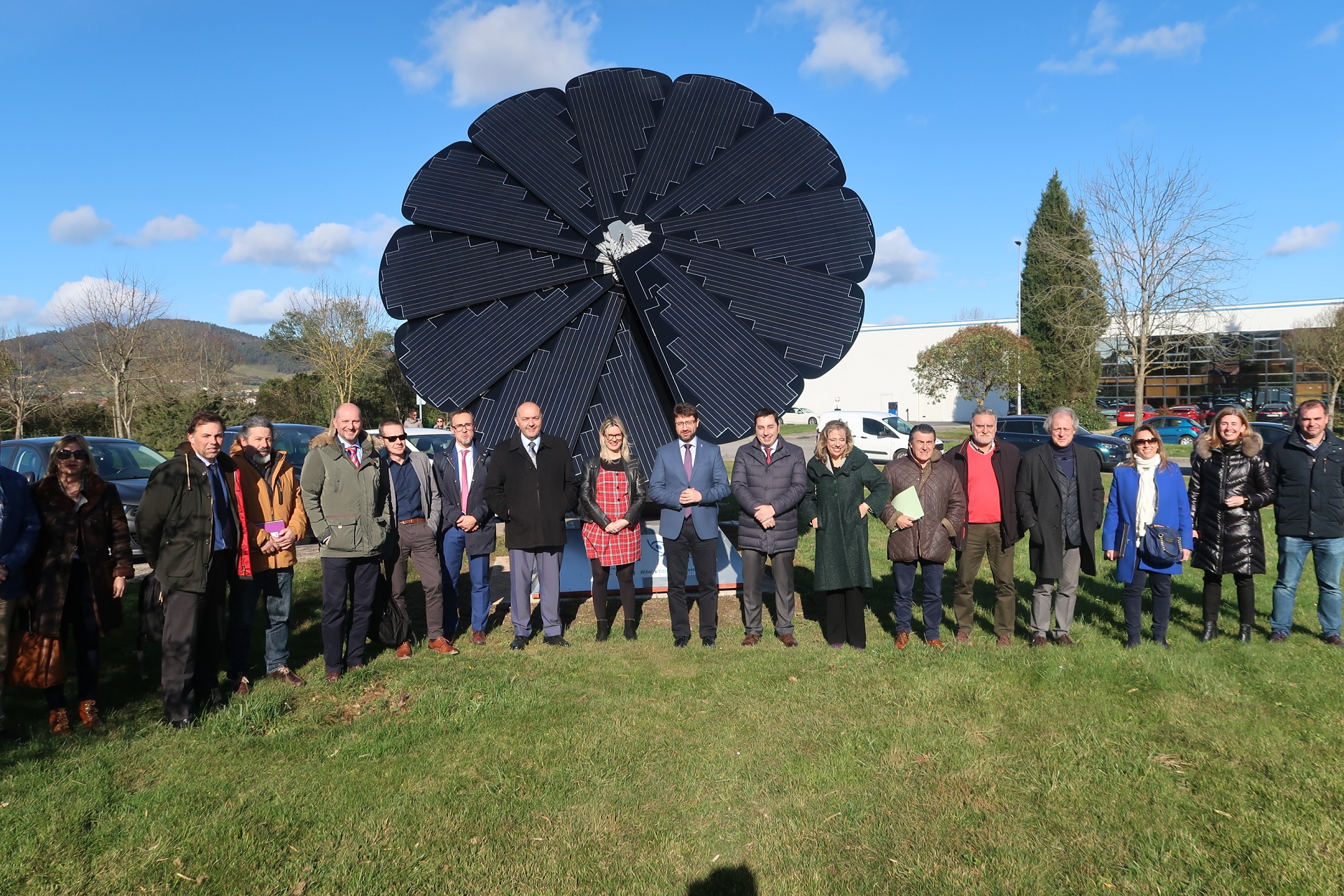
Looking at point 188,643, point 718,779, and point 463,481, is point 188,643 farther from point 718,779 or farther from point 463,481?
point 718,779

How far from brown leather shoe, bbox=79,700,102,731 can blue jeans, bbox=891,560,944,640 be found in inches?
234

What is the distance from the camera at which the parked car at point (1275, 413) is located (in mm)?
36938

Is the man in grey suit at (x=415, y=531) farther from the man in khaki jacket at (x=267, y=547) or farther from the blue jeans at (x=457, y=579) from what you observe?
the man in khaki jacket at (x=267, y=547)

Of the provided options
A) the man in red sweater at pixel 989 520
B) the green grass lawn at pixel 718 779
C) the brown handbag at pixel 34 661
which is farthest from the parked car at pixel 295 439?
the man in red sweater at pixel 989 520

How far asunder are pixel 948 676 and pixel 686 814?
2.69 metres

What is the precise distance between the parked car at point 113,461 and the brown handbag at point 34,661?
5191 millimetres

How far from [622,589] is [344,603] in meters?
2.36

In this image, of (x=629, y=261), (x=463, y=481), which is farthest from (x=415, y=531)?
(x=629, y=261)

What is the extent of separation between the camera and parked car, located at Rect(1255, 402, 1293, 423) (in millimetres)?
36938

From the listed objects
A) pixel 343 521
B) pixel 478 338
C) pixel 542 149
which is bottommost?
pixel 343 521

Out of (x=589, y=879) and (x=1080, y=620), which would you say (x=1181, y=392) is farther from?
(x=589, y=879)

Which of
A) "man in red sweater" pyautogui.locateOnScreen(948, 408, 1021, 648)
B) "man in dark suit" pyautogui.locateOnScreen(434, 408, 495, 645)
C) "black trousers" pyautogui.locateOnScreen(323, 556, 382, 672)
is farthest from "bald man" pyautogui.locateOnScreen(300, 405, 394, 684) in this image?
"man in red sweater" pyautogui.locateOnScreen(948, 408, 1021, 648)

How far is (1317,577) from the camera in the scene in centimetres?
700

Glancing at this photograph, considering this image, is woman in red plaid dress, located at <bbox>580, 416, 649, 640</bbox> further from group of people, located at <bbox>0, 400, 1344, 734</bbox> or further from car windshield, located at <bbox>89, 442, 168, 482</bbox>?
car windshield, located at <bbox>89, 442, 168, 482</bbox>
